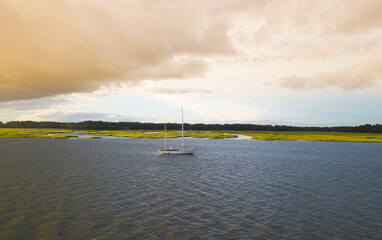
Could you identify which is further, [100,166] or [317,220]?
[100,166]

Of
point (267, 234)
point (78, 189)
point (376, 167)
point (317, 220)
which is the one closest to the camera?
point (267, 234)

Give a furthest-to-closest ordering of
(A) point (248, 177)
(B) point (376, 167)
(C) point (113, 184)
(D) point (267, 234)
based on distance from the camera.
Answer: (B) point (376, 167) → (A) point (248, 177) → (C) point (113, 184) → (D) point (267, 234)

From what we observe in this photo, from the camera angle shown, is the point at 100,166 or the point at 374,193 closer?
the point at 374,193

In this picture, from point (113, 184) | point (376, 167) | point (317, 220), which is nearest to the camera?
point (317, 220)

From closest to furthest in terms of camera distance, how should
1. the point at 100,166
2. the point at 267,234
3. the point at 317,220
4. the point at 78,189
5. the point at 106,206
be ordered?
1. the point at 267,234
2. the point at 317,220
3. the point at 106,206
4. the point at 78,189
5. the point at 100,166

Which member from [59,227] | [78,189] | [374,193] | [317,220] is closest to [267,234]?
[317,220]

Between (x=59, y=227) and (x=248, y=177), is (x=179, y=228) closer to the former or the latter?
(x=59, y=227)

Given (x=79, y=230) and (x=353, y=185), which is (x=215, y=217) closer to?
(x=79, y=230)

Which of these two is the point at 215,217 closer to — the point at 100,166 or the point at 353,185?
the point at 353,185

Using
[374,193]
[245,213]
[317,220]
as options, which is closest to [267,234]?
[245,213]
